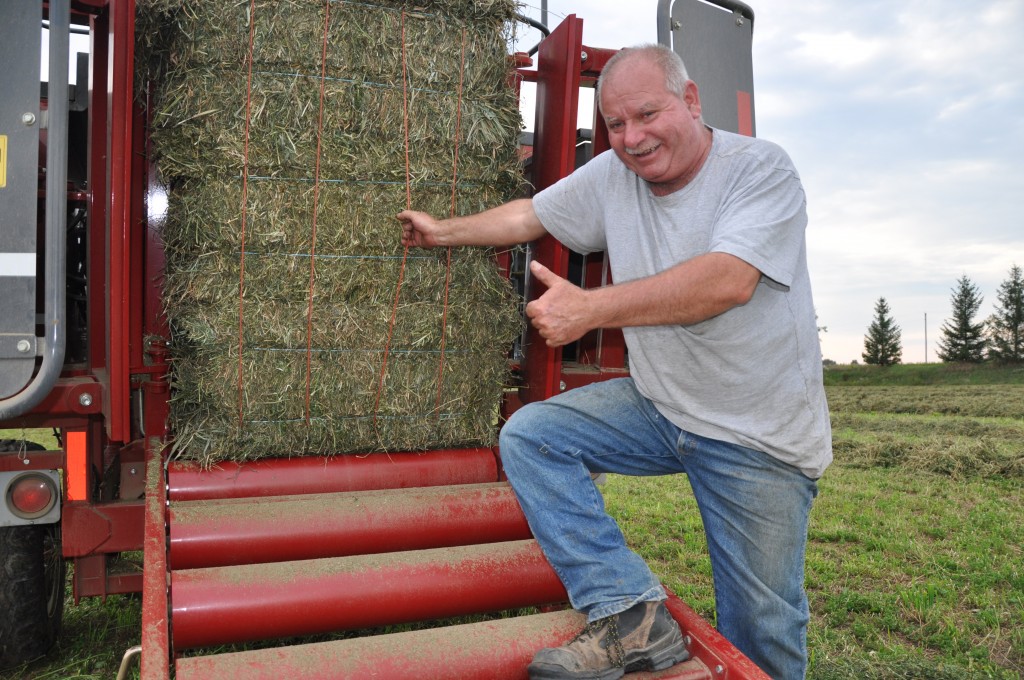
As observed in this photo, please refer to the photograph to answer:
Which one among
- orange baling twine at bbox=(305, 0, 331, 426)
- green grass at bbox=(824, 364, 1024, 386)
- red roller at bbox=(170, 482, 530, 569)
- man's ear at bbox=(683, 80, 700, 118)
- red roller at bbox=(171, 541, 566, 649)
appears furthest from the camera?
green grass at bbox=(824, 364, 1024, 386)

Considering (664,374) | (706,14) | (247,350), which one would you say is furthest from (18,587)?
(706,14)

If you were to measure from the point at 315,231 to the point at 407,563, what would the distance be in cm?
129

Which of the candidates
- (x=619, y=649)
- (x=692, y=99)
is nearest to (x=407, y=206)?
(x=692, y=99)

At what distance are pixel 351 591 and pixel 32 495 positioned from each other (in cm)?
175

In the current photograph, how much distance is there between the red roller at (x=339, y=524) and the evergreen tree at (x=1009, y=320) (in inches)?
2349

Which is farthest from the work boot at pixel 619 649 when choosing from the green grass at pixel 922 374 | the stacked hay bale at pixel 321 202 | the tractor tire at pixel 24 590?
the green grass at pixel 922 374

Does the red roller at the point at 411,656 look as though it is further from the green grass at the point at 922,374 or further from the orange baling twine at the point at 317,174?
the green grass at the point at 922,374

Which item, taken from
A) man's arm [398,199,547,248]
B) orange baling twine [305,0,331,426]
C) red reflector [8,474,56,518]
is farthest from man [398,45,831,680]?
red reflector [8,474,56,518]

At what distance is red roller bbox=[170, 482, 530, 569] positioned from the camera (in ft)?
9.83

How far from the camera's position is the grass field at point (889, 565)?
4.15 meters

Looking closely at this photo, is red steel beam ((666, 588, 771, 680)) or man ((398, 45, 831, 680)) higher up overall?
man ((398, 45, 831, 680))

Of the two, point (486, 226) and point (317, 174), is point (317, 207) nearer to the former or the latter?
point (317, 174)

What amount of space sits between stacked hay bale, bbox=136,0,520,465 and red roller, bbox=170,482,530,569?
345mm

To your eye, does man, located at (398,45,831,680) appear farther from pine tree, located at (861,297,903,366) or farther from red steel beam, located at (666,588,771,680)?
pine tree, located at (861,297,903,366)
